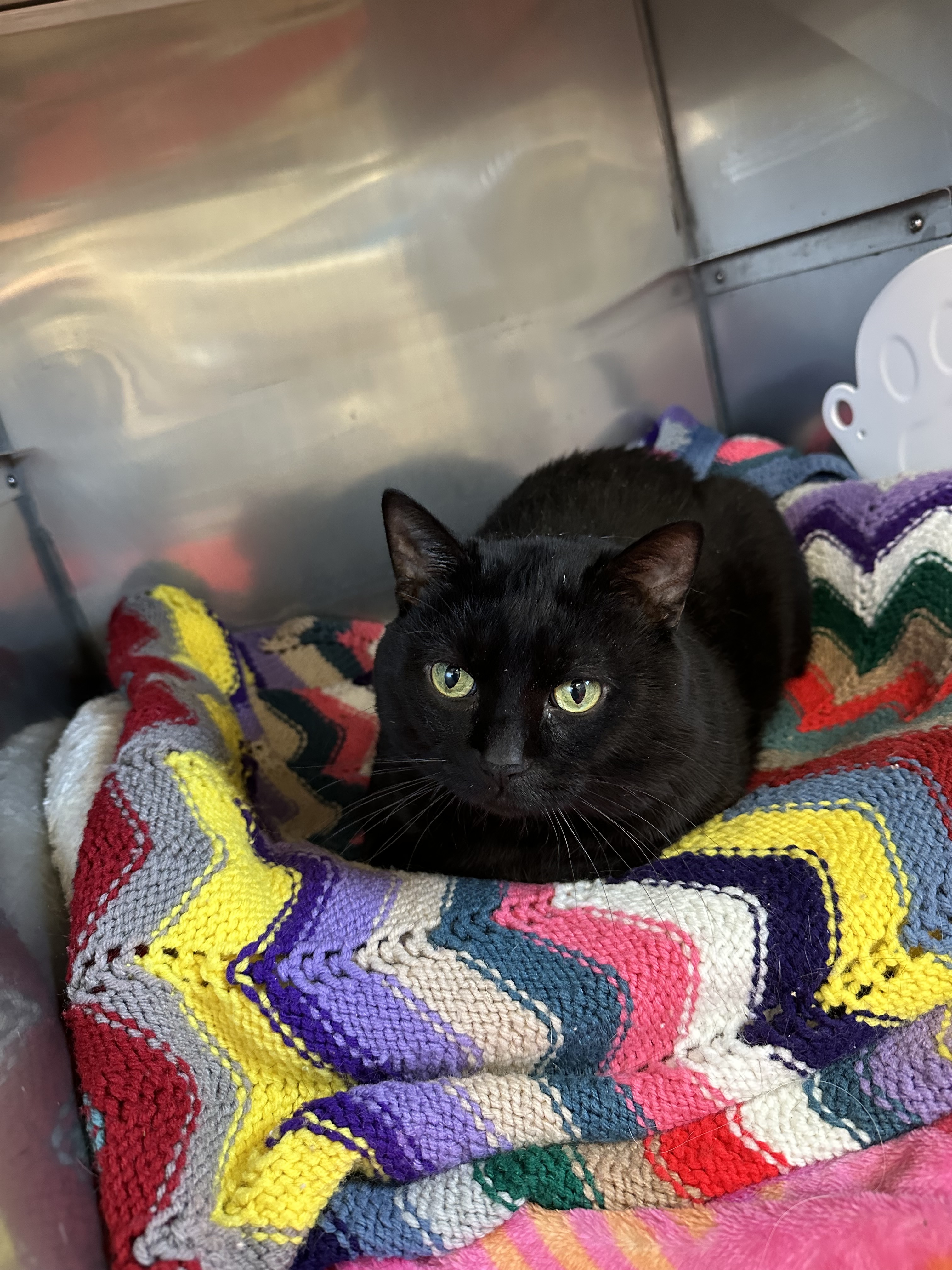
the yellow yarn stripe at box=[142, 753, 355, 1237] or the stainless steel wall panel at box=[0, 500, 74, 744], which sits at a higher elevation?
the stainless steel wall panel at box=[0, 500, 74, 744]

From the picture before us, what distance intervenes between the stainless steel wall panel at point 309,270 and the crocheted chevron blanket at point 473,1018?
2.35ft

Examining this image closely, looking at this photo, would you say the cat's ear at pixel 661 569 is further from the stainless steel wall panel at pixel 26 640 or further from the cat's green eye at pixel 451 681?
the stainless steel wall panel at pixel 26 640

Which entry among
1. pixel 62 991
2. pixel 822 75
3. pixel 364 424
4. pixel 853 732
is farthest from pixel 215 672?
pixel 822 75

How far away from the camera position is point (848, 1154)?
79 cm

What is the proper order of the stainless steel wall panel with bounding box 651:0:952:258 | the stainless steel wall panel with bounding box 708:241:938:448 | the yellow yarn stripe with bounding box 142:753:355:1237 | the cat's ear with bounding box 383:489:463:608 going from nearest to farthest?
1. the yellow yarn stripe with bounding box 142:753:355:1237
2. the cat's ear with bounding box 383:489:463:608
3. the stainless steel wall panel with bounding box 651:0:952:258
4. the stainless steel wall panel with bounding box 708:241:938:448

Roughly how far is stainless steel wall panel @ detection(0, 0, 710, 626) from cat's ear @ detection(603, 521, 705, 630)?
0.83m

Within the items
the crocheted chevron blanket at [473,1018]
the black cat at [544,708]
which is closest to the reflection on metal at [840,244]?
the black cat at [544,708]

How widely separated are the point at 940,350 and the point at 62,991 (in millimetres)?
1441

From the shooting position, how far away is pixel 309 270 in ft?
4.99

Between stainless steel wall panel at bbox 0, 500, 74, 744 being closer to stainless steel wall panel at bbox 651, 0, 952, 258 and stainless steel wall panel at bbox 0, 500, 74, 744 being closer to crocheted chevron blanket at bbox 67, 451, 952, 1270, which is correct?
crocheted chevron blanket at bbox 67, 451, 952, 1270

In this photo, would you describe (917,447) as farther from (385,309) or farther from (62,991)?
(62,991)

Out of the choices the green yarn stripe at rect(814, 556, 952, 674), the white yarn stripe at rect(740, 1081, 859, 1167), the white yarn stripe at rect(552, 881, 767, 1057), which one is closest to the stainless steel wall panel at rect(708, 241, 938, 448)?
the green yarn stripe at rect(814, 556, 952, 674)

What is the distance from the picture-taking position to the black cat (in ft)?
2.85

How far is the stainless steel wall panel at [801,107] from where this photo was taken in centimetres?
135
